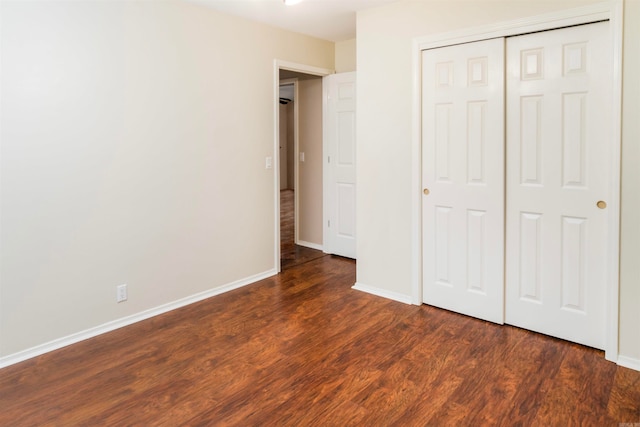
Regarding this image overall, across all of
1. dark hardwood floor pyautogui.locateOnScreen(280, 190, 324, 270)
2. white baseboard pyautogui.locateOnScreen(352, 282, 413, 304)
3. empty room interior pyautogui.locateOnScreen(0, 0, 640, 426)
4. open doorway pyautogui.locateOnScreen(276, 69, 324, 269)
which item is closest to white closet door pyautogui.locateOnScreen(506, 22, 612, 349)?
empty room interior pyautogui.locateOnScreen(0, 0, 640, 426)

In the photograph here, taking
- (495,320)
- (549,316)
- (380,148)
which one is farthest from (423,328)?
(380,148)

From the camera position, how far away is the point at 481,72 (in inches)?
118

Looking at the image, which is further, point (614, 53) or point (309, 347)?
point (309, 347)

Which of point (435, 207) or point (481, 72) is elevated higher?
point (481, 72)

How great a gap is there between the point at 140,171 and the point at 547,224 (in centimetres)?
285

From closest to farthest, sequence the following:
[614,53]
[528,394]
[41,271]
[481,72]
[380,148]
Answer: [528,394] → [614,53] → [41,271] → [481,72] → [380,148]

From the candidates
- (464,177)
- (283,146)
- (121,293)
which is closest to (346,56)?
(464,177)

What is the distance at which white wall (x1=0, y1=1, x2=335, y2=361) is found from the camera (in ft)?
8.51

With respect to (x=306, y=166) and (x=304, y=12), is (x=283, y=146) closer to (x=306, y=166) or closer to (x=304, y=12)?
(x=306, y=166)

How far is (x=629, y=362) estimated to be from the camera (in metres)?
2.49

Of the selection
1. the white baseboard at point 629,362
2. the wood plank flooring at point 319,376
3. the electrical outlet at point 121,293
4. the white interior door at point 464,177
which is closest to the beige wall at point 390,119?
the white interior door at point 464,177

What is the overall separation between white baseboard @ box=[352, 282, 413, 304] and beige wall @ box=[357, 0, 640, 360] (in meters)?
0.03

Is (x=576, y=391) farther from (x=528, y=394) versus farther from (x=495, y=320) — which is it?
(x=495, y=320)

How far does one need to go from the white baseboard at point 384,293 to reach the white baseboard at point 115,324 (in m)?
0.97
